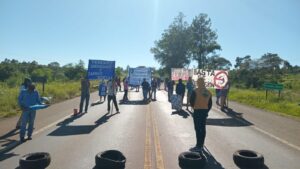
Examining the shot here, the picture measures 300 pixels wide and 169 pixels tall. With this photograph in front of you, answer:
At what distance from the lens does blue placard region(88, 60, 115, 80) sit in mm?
21527

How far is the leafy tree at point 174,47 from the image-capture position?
90.8m

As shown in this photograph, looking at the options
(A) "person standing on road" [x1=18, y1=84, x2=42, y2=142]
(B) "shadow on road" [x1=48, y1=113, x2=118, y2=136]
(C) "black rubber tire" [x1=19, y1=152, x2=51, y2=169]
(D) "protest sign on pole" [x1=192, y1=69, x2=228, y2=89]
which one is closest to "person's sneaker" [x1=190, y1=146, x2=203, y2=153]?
(C) "black rubber tire" [x1=19, y1=152, x2=51, y2=169]

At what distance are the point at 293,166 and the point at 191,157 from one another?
2.44 metres

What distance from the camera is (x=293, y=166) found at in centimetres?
814

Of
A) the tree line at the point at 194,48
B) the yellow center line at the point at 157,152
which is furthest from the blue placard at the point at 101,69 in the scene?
the tree line at the point at 194,48

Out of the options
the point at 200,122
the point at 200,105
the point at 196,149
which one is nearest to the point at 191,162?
the point at 196,149

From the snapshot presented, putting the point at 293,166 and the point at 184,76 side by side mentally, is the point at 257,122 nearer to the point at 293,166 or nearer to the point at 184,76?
the point at 293,166

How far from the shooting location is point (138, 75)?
37.2 m

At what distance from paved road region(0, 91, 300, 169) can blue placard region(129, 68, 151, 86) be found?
2043 cm

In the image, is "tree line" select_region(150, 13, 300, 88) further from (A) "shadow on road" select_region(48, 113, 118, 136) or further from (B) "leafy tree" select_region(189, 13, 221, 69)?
(A) "shadow on road" select_region(48, 113, 118, 136)

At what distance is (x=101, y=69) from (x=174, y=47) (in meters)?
70.5

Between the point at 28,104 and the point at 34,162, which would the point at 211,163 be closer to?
the point at 34,162

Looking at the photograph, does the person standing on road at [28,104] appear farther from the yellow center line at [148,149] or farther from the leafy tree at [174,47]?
the leafy tree at [174,47]

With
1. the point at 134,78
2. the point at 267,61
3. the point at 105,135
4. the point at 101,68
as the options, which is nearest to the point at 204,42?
the point at 267,61
